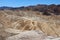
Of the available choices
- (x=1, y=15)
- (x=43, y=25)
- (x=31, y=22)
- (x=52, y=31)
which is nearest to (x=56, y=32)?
(x=52, y=31)

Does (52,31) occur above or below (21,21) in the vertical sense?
below

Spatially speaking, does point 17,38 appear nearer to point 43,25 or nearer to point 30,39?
point 30,39

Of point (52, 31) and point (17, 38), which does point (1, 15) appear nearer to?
point (52, 31)

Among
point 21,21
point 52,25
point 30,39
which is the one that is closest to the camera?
point 30,39

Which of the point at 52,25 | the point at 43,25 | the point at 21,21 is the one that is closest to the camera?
the point at 21,21

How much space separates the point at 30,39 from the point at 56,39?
756mm

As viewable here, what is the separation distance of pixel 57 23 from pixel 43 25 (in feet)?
5.12

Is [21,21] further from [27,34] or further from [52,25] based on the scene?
[27,34]

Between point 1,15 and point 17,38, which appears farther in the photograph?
point 1,15

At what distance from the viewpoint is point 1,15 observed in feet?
27.6

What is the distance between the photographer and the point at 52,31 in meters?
9.28

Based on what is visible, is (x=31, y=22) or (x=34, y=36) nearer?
(x=34, y=36)

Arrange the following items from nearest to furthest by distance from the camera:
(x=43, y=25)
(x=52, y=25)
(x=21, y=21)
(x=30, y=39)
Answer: (x=30, y=39), (x=21, y=21), (x=43, y=25), (x=52, y=25)

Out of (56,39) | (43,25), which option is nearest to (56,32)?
(43,25)
